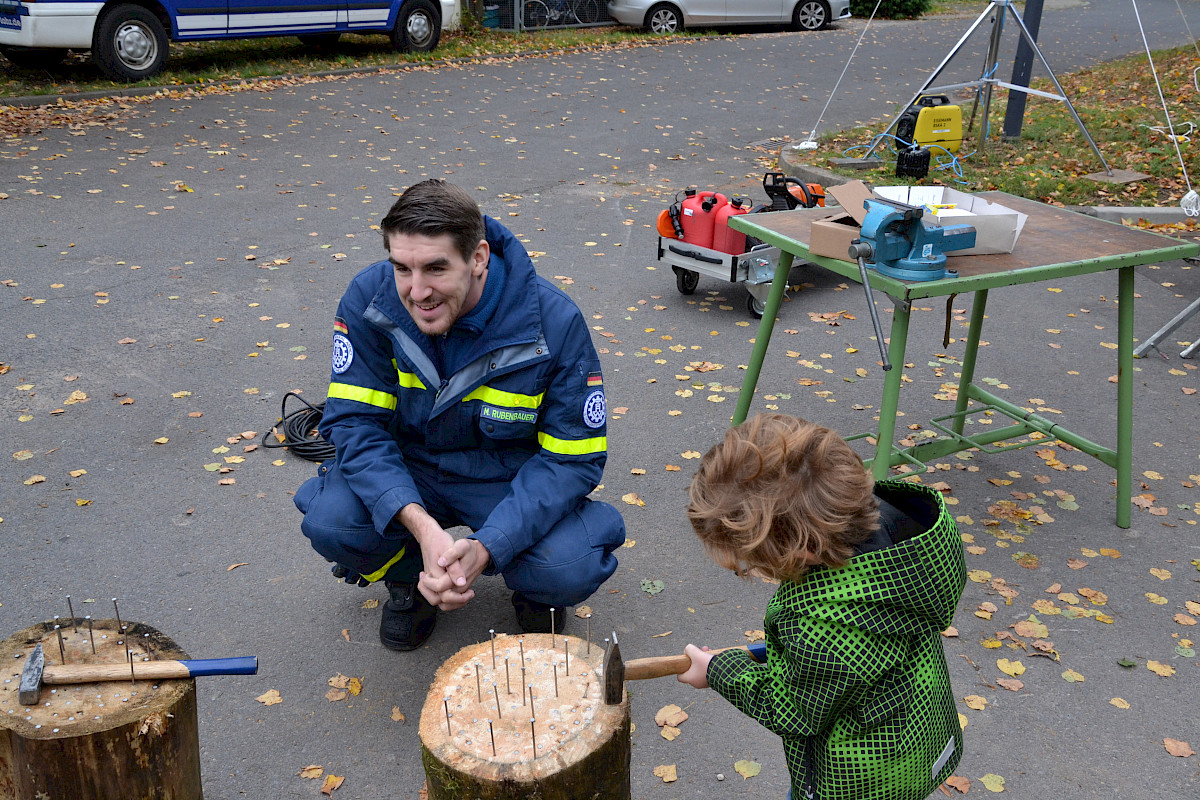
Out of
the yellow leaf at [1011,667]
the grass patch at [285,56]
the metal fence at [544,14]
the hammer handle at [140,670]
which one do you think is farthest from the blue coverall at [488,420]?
the metal fence at [544,14]

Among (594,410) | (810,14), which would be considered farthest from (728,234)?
(810,14)

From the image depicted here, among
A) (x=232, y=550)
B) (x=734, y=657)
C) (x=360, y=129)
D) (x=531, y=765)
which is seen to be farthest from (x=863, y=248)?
(x=360, y=129)

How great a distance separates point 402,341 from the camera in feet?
9.49

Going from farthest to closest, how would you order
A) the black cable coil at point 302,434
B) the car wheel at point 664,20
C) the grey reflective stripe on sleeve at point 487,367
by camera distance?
the car wheel at point 664,20 < the black cable coil at point 302,434 < the grey reflective stripe on sleeve at point 487,367

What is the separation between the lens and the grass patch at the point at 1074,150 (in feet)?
27.1

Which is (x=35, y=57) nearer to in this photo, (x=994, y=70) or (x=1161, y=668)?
(x=994, y=70)

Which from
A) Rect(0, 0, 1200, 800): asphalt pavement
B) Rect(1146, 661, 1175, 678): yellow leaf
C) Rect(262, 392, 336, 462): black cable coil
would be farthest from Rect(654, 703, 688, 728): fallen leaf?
Rect(262, 392, 336, 462): black cable coil

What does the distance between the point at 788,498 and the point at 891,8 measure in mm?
22134

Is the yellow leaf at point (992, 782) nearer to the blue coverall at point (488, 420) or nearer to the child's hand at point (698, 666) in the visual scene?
the child's hand at point (698, 666)

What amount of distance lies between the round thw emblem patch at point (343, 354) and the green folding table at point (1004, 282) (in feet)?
5.72

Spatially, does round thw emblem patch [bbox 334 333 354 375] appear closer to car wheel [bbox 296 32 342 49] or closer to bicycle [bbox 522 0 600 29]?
car wheel [bbox 296 32 342 49]

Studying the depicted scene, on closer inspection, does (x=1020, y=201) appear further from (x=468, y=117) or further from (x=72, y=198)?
(x=468, y=117)

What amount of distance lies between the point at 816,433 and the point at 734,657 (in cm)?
61

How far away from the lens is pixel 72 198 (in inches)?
313
